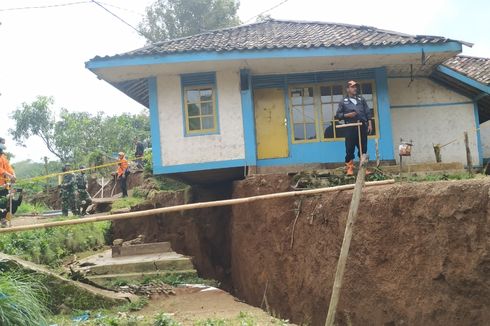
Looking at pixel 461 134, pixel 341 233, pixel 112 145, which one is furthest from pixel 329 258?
pixel 112 145

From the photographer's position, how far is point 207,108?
38.6 feet

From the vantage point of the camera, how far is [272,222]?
9.19m

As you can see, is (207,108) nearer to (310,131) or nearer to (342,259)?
(310,131)

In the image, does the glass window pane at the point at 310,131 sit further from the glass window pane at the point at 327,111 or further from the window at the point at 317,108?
the glass window pane at the point at 327,111

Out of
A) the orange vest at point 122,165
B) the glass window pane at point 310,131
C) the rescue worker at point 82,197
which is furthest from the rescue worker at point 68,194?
the glass window pane at point 310,131

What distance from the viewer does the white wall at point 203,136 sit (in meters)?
11.5

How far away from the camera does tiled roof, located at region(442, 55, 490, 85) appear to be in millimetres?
12598

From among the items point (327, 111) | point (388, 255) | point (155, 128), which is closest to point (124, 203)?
point (155, 128)

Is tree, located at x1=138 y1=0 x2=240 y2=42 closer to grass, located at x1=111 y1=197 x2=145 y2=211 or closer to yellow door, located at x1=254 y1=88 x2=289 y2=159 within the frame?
grass, located at x1=111 y1=197 x2=145 y2=211

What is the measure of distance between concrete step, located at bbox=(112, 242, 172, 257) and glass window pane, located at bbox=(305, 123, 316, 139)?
433cm

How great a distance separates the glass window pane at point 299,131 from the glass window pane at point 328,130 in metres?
0.53

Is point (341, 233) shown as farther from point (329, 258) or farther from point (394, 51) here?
point (394, 51)

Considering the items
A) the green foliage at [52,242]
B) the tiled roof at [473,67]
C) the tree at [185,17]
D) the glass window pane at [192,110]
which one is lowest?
the green foliage at [52,242]

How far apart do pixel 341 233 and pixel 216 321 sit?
7.65 ft
